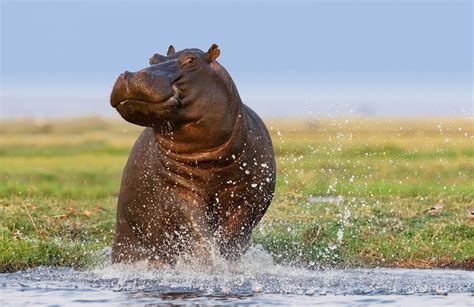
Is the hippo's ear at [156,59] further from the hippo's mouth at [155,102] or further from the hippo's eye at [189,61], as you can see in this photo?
the hippo's mouth at [155,102]

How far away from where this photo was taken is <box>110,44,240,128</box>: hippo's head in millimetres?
9422

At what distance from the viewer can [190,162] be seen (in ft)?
32.5

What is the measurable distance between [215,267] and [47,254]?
2.02 meters

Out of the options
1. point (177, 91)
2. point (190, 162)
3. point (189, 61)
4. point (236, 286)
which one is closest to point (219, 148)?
point (190, 162)

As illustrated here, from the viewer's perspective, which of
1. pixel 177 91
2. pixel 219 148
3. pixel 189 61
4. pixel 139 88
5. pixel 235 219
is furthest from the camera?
pixel 235 219

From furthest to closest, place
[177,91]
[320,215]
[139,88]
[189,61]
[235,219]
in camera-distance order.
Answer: [320,215]
[235,219]
[189,61]
[177,91]
[139,88]

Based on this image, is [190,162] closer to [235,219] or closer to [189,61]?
[235,219]

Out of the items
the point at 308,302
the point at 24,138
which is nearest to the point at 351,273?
the point at 308,302

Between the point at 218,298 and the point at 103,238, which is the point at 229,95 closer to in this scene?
the point at 218,298

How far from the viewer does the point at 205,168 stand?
32.6 ft

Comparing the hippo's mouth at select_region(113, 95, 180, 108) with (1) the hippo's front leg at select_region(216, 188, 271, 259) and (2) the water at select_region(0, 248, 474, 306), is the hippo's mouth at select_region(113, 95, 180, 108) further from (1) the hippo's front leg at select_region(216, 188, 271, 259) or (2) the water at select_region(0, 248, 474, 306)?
(2) the water at select_region(0, 248, 474, 306)

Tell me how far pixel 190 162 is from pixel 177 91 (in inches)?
24.1

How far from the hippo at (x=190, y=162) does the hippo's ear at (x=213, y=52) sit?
11 millimetres

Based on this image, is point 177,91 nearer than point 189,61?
Yes
